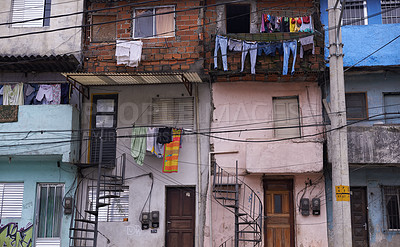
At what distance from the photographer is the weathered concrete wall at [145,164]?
14.1 meters

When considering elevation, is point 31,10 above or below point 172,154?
above

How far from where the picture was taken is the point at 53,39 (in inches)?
603

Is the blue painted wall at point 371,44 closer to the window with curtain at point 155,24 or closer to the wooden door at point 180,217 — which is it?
the window with curtain at point 155,24

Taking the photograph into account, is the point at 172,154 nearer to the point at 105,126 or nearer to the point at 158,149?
the point at 158,149

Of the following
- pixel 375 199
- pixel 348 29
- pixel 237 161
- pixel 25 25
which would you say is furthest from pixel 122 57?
pixel 375 199

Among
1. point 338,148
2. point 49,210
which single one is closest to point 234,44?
point 338,148

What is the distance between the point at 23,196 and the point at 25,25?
6.04m

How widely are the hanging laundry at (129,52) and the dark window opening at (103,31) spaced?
108 cm

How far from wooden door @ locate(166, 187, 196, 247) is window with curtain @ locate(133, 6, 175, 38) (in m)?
5.33

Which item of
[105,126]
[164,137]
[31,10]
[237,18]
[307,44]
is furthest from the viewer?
[237,18]

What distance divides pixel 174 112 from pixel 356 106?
19.9 feet

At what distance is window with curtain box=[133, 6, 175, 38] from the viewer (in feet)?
49.4

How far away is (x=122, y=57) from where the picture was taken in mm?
14523

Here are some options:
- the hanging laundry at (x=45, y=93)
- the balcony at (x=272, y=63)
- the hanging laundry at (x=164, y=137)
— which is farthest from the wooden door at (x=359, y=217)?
the hanging laundry at (x=45, y=93)
